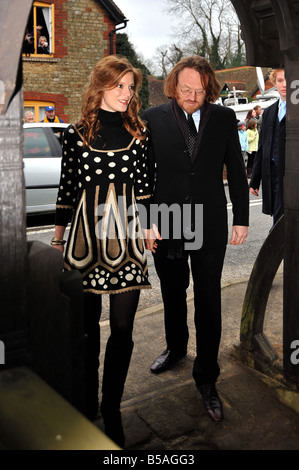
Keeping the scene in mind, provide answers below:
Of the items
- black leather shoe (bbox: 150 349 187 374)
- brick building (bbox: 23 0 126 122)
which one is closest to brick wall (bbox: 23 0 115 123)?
brick building (bbox: 23 0 126 122)

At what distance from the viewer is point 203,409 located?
3.06 metres

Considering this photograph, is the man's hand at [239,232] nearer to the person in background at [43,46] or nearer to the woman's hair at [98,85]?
the woman's hair at [98,85]

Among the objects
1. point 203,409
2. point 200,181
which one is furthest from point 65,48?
point 203,409

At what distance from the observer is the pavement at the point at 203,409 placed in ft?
9.02

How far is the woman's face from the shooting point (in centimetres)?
275

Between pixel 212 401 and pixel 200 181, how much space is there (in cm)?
118

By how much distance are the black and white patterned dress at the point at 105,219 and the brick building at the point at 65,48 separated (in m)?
17.3

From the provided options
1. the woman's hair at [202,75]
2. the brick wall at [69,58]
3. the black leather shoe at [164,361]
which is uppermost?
the brick wall at [69,58]

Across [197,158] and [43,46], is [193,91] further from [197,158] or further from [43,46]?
[43,46]

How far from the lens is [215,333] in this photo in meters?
3.15

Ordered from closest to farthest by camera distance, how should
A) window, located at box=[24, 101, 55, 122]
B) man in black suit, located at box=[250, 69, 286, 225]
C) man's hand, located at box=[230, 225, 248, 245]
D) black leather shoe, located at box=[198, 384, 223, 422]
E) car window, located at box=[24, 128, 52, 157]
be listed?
1. black leather shoe, located at box=[198, 384, 223, 422]
2. man's hand, located at box=[230, 225, 248, 245]
3. man in black suit, located at box=[250, 69, 286, 225]
4. car window, located at box=[24, 128, 52, 157]
5. window, located at box=[24, 101, 55, 122]

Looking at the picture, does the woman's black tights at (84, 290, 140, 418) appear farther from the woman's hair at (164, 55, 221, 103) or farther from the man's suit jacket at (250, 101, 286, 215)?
the man's suit jacket at (250, 101, 286, 215)

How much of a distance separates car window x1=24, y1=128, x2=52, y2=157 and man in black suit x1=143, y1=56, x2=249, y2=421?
6.38 m

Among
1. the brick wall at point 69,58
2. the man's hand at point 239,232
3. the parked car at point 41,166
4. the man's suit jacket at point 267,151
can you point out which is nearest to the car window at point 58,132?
the parked car at point 41,166
